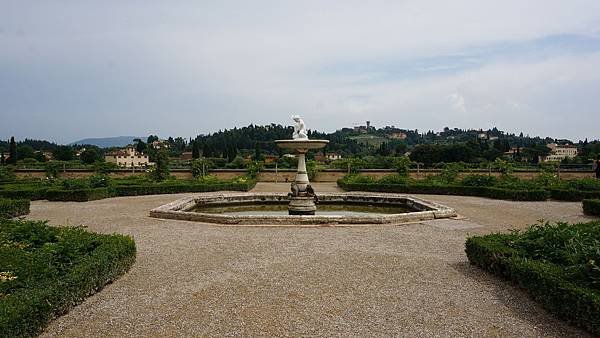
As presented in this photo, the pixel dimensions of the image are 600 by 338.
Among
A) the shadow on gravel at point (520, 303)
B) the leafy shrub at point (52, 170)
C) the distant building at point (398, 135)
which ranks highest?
the distant building at point (398, 135)

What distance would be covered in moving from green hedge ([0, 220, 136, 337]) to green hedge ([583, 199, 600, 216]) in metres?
12.4

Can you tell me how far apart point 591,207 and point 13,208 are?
54.0 feet

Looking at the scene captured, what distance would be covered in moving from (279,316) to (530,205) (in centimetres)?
1284

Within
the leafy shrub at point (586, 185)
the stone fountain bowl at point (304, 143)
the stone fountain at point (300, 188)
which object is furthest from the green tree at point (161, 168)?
the leafy shrub at point (586, 185)

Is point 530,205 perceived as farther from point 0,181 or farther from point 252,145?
point 252,145

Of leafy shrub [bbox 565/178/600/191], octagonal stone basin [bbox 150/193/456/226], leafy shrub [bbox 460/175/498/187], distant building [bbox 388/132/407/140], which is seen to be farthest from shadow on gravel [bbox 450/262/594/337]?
distant building [bbox 388/132/407/140]

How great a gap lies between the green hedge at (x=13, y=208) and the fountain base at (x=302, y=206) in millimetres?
7774

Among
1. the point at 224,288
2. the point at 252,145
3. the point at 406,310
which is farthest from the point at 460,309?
the point at 252,145

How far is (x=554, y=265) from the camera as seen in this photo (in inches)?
210

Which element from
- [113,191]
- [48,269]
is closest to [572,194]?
[48,269]

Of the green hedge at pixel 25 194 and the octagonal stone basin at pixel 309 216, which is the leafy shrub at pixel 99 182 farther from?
the octagonal stone basin at pixel 309 216

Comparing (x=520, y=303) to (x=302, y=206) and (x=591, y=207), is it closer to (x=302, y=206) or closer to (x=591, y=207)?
(x=302, y=206)

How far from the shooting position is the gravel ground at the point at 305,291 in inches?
181

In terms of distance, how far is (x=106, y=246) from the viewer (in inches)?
252
